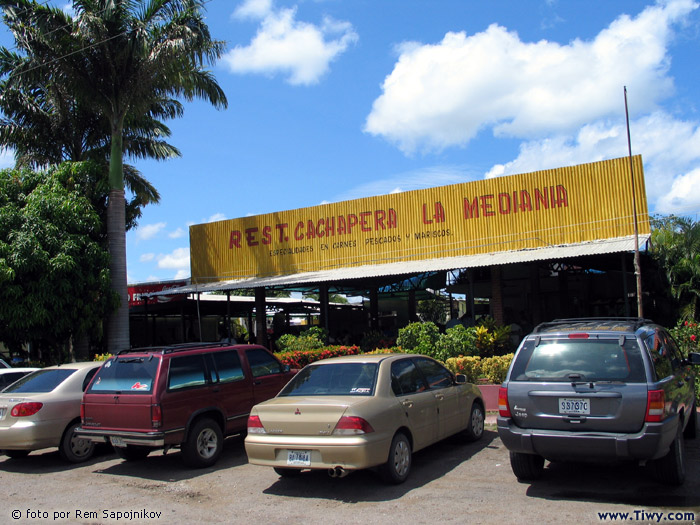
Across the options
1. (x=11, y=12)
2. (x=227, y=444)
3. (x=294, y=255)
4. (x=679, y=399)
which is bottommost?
(x=227, y=444)

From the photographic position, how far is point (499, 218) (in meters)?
17.5

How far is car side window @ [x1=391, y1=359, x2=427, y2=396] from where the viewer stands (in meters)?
6.98

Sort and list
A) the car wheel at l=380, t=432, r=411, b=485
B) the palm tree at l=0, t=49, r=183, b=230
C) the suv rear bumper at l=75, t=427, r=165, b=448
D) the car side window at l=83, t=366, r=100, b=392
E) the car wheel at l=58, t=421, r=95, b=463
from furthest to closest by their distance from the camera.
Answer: the palm tree at l=0, t=49, r=183, b=230, the car side window at l=83, t=366, r=100, b=392, the car wheel at l=58, t=421, r=95, b=463, the suv rear bumper at l=75, t=427, r=165, b=448, the car wheel at l=380, t=432, r=411, b=485

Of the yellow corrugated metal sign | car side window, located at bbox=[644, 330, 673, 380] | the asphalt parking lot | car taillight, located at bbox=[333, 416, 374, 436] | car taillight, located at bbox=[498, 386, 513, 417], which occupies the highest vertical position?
the yellow corrugated metal sign

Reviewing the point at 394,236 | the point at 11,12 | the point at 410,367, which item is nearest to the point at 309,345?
the point at 394,236

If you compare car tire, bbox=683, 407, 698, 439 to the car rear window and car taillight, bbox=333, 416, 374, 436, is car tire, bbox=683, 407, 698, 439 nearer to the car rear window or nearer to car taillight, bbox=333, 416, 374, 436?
the car rear window

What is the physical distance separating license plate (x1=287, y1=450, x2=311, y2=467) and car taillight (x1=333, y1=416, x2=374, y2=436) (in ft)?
1.26

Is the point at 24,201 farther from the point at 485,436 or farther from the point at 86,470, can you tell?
the point at 485,436

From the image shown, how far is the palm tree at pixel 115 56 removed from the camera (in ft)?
55.5

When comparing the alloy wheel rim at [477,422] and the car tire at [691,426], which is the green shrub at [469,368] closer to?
the alloy wheel rim at [477,422]

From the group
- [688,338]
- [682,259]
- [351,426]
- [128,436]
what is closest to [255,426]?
[351,426]

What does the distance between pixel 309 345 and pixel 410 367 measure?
856 cm

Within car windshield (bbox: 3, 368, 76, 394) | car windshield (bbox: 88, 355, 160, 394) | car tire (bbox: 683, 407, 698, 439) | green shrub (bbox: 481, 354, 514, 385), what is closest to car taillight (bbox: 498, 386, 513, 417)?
car tire (bbox: 683, 407, 698, 439)

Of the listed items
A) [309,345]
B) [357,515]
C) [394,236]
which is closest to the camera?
[357,515]
